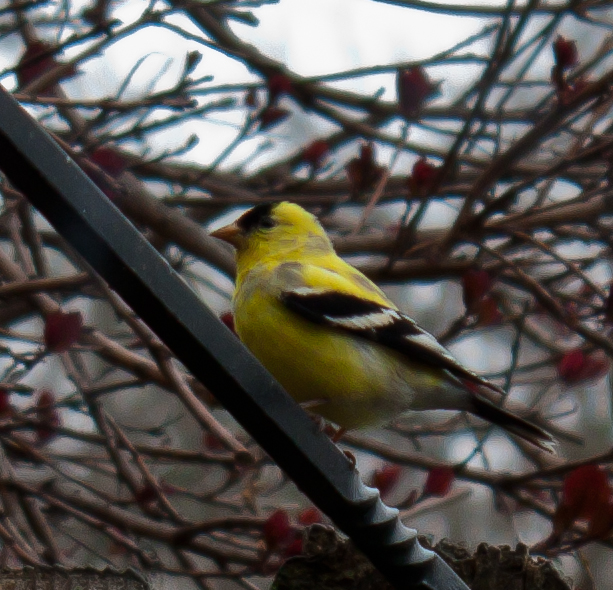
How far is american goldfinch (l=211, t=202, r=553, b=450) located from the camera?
2.59 metres

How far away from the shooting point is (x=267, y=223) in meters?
3.30

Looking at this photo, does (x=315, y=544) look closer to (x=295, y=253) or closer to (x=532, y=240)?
(x=295, y=253)

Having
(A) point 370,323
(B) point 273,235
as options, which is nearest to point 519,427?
(A) point 370,323

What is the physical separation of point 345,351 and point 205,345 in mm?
1298

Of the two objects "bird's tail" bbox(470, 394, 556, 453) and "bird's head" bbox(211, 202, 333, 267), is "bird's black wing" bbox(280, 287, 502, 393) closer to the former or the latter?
"bird's tail" bbox(470, 394, 556, 453)

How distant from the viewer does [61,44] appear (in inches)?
129

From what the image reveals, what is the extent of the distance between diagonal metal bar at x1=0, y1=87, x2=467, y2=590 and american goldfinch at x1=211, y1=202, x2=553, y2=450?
1.01 meters

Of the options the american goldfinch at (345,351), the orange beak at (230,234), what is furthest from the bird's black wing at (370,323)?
the orange beak at (230,234)

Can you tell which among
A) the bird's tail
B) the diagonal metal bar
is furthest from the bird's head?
the diagonal metal bar

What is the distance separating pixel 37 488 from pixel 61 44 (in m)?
1.83

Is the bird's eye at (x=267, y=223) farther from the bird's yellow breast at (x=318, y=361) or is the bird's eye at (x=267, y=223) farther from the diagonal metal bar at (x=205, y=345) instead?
the diagonal metal bar at (x=205, y=345)

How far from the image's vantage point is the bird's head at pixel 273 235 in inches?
126

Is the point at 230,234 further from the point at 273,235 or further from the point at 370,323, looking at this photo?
the point at 370,323

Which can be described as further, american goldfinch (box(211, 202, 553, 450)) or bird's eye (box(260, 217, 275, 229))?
bird's eye (box(260, 217, 275, 229))
